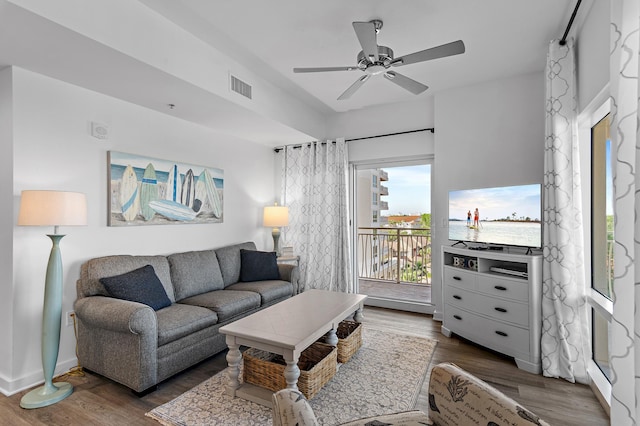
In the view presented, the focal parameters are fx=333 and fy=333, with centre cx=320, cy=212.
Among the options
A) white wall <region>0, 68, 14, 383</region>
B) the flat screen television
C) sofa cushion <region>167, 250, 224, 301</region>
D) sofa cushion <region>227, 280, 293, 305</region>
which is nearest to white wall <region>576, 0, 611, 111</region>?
Answer: the flat screen television

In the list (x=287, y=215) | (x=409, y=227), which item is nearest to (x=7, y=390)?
(x=287, y=215)

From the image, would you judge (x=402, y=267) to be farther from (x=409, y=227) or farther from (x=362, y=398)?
(x=362, y=398)

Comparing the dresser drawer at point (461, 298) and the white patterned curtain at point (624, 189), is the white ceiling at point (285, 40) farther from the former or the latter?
the dresser drawer at point (461, 298)

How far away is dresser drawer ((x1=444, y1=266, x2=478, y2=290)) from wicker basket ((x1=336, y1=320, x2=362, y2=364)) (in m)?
1.09

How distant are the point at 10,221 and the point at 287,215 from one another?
9.58ft

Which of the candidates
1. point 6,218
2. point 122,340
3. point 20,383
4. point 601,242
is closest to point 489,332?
point 601,242

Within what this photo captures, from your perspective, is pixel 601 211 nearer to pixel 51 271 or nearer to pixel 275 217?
pixel 275 217

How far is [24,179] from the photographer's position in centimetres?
246

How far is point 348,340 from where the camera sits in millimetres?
2840

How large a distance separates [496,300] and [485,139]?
1.76m

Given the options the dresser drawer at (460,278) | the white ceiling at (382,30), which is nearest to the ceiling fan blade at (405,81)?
the white ceiling at (382,30)

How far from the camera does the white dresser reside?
2.72 m

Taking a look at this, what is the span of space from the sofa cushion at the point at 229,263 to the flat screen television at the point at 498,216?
2511 mm

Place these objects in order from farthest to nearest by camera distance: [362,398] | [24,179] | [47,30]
→ 1. [24,179]
2. [362,398]
3. [47,30]
